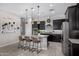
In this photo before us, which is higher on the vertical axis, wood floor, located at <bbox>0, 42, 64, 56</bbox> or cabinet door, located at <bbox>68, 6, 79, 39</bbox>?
cabinet door, located at <bbox>68, 6, 79, 39</bbox>

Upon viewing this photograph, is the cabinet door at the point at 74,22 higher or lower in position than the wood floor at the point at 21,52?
higher

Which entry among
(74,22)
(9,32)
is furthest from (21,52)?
(74,22)

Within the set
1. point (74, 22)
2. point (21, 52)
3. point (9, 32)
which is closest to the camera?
point (74, 22)

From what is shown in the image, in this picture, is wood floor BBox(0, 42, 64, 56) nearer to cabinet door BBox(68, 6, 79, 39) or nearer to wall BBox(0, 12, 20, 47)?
wall BBox(0, 12, 20, 47)

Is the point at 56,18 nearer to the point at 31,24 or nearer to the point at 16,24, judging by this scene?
the point at 31,24

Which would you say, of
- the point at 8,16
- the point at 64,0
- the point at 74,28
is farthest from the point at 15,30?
the point at 74,28

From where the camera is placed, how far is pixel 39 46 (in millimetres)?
4578

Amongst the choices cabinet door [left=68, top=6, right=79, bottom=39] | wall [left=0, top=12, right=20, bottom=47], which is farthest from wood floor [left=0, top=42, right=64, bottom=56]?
cabinet door [left=68, top=6, right=79, bottom=39]

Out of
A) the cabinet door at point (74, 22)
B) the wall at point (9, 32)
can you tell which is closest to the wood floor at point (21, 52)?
the wall at point (9, 32)

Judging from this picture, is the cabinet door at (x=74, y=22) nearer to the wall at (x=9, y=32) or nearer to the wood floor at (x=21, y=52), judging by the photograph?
the wood floor at (x=21, y=52)

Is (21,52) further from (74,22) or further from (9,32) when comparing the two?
(74,22)

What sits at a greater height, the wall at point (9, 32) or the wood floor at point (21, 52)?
the wall at point (9, 32)

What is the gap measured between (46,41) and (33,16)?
1576 millimetres

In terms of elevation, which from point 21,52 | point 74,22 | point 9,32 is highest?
point 74,22
